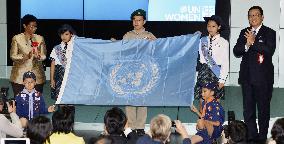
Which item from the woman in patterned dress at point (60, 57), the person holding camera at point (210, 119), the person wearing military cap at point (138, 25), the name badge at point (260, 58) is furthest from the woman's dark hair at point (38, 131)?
the name badge at point (260, 58)

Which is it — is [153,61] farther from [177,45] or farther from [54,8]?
[54,8]

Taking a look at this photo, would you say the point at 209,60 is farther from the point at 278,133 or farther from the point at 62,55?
the point at 278,133

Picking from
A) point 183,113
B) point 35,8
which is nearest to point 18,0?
point 35,8

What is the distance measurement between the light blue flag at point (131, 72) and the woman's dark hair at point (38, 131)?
3.03m

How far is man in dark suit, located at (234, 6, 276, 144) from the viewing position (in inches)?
352

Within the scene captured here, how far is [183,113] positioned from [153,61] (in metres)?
1.81

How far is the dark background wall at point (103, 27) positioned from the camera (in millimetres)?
13268

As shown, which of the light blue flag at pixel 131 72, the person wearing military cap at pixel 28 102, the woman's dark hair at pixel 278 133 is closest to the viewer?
the woman's dark hair at pixel 278 133

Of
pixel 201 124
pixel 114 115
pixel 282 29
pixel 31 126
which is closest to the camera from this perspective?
pixel 31 126

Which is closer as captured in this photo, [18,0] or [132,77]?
[132,77]

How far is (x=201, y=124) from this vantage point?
8.56m

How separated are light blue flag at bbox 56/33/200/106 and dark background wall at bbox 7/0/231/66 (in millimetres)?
3758

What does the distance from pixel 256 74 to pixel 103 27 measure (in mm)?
5238

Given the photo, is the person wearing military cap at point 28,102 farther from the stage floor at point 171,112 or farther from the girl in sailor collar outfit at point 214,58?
the girl in sailor collar outfit at point 214,58
